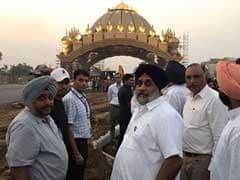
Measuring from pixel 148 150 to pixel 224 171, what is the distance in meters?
0.72

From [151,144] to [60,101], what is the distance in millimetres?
2267

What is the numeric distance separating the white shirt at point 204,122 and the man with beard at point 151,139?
125 centimetres

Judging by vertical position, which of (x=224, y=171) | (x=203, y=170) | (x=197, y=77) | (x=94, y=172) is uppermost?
(x=197, y=77)

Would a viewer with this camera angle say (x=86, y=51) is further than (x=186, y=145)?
Yes

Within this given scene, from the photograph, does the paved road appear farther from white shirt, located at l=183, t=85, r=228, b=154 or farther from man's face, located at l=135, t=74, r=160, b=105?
man's face, located at l=135, t=74, r=160, b=105

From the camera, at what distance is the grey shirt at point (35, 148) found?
3.80 m

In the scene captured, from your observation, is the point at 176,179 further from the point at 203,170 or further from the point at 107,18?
the point at 107,18

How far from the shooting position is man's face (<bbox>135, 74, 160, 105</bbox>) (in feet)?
13.5

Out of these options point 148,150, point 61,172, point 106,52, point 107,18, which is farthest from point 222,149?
point 107,18

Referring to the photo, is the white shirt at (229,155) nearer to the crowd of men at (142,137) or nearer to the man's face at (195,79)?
the crowd of men at (142,137)

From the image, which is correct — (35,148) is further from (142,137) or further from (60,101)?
(60,101)

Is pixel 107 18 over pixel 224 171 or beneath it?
over

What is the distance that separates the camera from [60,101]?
5922mm

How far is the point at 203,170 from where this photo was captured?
5371mm
